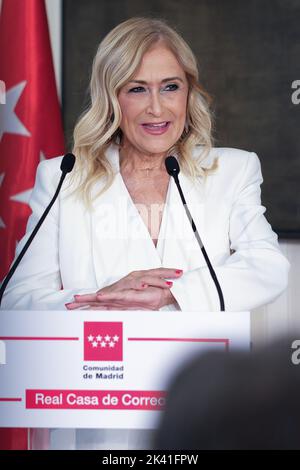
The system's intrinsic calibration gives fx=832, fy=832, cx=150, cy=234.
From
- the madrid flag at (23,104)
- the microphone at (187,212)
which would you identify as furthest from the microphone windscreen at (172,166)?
the madrid flag at (23,104)

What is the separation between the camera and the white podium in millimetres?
1358

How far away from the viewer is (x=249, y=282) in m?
1.61

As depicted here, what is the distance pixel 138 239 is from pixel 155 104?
0.94 ft

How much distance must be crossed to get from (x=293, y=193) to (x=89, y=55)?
0.64m

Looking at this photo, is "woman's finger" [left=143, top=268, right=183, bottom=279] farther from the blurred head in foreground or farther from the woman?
the blurred head in foreground

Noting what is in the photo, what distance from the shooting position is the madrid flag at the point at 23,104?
2.10m

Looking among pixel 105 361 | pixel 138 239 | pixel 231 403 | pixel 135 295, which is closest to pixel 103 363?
pixel 105 361

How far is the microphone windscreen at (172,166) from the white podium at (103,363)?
406 millimetres

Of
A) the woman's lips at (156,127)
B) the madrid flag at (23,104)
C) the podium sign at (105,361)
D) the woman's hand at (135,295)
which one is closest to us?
the podium sign at (105,361)

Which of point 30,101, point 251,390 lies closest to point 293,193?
point 30,101

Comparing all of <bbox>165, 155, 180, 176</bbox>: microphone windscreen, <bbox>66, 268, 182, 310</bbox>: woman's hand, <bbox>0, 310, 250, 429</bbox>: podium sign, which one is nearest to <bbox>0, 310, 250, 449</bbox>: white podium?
<bbox>0, 310, 250, 429</bbox>: podium sign

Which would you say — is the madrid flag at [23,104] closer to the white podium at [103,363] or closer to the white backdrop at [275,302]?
the white backdrop at [275,302]

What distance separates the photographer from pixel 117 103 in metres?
1.78

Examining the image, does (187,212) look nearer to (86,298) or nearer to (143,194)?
(143,194)
